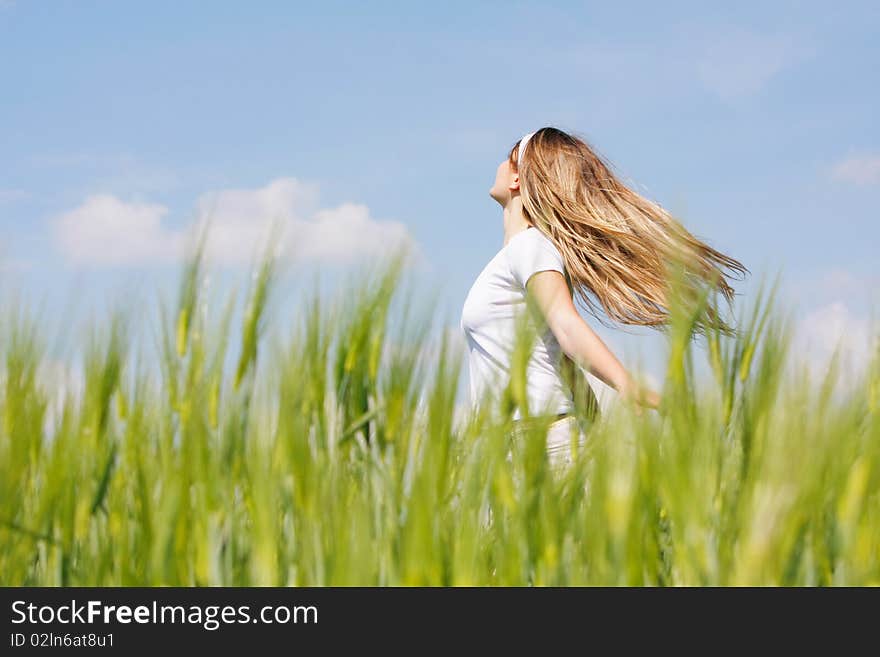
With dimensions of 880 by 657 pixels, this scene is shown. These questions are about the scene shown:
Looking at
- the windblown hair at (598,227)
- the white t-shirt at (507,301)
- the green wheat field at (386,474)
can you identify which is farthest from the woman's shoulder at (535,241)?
the green wheat field at (386,474)

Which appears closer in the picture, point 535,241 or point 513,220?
point 535,241

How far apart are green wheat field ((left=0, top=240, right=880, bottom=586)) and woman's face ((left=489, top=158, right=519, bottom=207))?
1440mm

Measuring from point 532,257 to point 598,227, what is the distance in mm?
380

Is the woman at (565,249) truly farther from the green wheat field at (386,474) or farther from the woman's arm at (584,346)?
the green wheat field at (386,474)

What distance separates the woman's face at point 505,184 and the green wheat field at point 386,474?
1440 millimetres

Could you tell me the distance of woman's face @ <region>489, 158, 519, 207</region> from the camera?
8.78 feet

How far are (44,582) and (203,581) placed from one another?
0.29 meters

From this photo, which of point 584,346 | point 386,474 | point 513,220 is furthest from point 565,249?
point 386,474

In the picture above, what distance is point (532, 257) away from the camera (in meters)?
2.21

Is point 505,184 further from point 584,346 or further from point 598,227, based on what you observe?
point 584,346

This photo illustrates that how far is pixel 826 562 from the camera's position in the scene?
43.5 inches

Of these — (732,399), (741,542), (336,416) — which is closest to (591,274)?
(732,399)

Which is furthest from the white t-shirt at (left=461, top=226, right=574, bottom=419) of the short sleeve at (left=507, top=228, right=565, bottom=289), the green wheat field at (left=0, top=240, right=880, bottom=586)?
the green wheat field at (left=0, top=240, right=880, bottom=586)

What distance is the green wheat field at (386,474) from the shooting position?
3.31 feet
